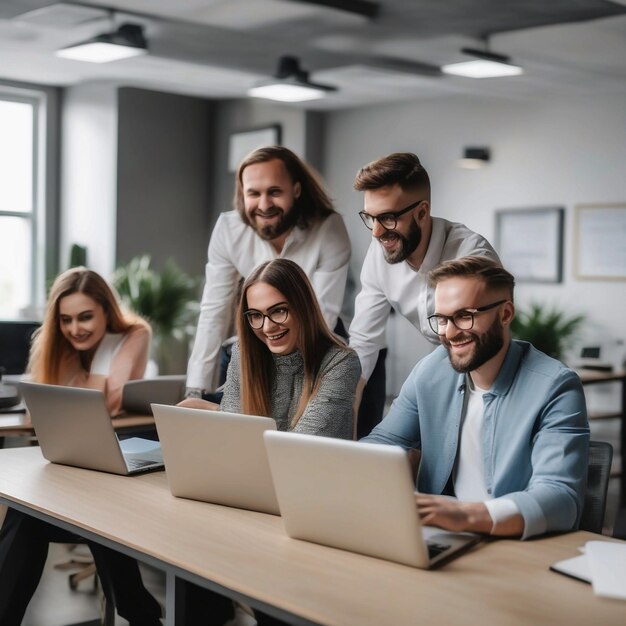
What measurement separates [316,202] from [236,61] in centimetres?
393

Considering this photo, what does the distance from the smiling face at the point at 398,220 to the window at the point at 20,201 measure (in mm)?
5871

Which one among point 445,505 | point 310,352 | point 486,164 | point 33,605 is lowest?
point 33,605

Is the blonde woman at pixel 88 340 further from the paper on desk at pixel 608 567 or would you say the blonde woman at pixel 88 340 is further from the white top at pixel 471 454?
the paper on desk at pixel 608 567

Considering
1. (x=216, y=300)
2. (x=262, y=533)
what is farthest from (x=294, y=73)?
(x=262, y=533)

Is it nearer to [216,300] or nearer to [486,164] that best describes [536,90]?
[486,164]

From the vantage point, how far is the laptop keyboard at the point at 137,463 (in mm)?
2406

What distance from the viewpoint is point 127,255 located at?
796 cm

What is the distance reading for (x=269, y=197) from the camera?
118 inches

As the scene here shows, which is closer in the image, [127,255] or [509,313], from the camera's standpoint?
[509,313]

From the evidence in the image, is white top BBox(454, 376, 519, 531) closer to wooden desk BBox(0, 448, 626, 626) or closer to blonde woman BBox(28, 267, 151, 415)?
wooden desk BBox(0, 448, 626, 626)

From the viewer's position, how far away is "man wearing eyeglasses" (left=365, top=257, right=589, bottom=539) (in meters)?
1.81

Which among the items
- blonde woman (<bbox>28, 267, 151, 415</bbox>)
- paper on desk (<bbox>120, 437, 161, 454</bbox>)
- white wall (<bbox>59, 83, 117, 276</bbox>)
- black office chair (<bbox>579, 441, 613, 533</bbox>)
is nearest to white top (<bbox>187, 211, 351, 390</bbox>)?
blonde woman (<bbox>28, 267, 151, 415</bbox>)

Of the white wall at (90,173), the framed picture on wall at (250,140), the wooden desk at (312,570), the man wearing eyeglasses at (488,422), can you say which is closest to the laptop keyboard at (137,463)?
the wooden desk at (312,570)

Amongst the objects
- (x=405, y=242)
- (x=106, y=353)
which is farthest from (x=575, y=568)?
(x=106, y=353)
